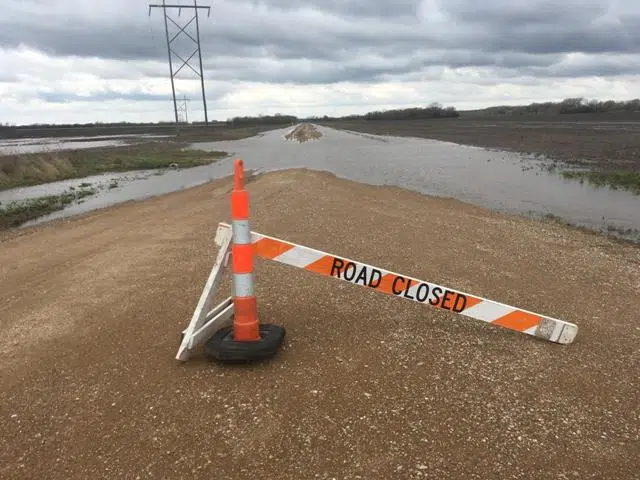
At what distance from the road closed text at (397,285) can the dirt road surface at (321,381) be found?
0.57 m

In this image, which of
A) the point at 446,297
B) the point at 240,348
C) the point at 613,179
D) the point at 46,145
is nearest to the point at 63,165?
the point at 613,179

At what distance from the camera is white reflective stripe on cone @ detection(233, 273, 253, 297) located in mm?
4680

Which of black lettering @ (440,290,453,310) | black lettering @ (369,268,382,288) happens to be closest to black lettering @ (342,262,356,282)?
black lettering @ (369,268,382,288)

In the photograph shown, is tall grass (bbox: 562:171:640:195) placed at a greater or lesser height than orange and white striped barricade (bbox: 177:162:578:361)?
lesser

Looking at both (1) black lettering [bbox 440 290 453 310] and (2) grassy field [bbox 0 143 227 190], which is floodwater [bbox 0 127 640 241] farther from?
(1) black lettering [bbox 440 290 453 310]

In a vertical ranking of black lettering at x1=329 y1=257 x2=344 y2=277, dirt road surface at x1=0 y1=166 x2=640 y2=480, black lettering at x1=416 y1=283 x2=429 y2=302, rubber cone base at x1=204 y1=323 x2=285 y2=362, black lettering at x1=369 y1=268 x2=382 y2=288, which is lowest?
dirt road surface at x1=0 y1=166 x2=640 y2=480

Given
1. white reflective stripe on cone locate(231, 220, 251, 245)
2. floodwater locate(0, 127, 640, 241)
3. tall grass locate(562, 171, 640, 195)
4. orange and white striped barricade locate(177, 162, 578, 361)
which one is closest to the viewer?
white reflective stripe on cone locate(231, 220, 251, 245)

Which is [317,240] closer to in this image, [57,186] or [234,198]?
[234,198]

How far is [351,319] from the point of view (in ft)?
19.8

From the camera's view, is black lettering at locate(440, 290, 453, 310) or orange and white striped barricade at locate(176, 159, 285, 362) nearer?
orange and white striped barricade at locate(176, 159, 285, 362)

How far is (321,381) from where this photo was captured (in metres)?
4.65

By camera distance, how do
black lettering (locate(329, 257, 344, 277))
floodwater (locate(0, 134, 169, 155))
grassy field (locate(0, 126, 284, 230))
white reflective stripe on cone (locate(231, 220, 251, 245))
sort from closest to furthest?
1. white reflective stripe on cone (locate(231, 220, 251, 245))
2. black lettering (locate(329, 257, 344, 277))
3. grassy field (locate(0, 126, 284, 230))
4. floodwater (locate(0, 134, 169, 155))

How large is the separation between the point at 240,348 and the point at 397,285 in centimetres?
162

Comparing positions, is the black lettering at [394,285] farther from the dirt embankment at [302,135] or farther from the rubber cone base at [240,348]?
the dirt embankment at [302,135]
